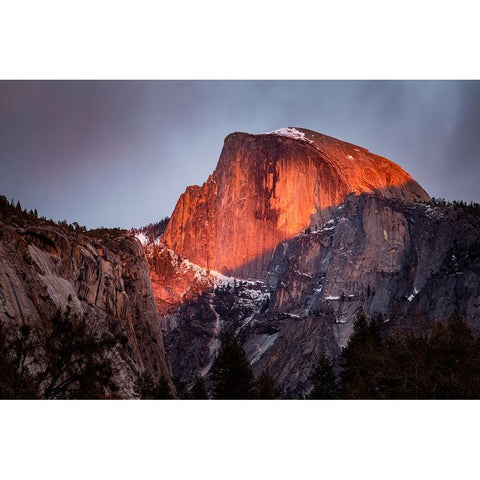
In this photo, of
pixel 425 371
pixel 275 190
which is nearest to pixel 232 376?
pixel 425 371

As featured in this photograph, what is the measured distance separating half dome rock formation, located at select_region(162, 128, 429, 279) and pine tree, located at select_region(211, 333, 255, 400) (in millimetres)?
133215

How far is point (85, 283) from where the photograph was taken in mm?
52688

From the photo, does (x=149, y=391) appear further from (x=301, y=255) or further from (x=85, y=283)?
(x=301, y=255)

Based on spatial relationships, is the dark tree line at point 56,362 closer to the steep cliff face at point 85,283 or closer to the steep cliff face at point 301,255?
the steep cliff face at point 85,283

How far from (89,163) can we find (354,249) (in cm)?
12160

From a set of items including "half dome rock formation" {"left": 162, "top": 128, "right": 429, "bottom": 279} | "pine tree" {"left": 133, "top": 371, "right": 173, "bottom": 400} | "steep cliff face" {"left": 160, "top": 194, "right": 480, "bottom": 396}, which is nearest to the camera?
"pine tree" {"left": 133, "top": 371, "right": 173, "bottom": 400}

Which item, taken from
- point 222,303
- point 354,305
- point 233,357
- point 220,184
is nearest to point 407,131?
point 233,357

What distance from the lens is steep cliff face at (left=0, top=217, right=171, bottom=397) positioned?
31328 millimetres

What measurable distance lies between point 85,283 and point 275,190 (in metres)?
133

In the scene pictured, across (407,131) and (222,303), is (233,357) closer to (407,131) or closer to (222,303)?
(407,131)

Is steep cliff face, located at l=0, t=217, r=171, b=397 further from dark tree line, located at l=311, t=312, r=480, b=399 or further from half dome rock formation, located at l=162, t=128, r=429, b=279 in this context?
half dome rock formation, located at l=162, t=128, r=429, b=279

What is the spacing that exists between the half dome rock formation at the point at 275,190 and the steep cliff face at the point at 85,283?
334ft

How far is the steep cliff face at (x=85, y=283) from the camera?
103ft

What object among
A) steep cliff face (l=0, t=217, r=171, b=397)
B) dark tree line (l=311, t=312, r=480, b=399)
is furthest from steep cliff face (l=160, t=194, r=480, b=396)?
dark tree line (l=311, t=312, r=480, b=399)
